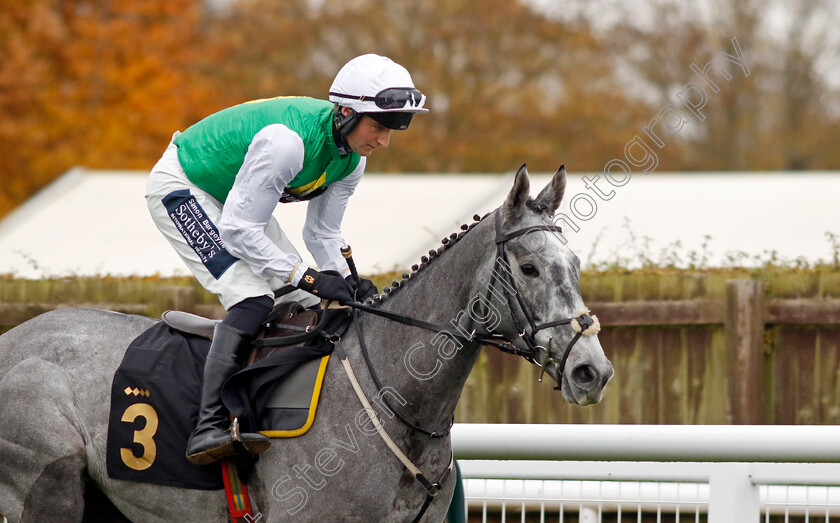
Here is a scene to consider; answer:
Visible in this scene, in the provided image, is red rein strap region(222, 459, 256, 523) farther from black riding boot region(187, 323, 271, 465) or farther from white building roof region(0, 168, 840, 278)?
white building roof region(0, 168, 840, 278)

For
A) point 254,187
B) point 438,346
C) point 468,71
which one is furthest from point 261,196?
point 468,71

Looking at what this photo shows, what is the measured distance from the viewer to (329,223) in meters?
4.46

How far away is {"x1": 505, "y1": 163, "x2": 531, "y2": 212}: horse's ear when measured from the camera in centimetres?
349

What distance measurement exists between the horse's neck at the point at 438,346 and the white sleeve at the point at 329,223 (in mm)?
748

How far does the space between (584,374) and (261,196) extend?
4.49 ft

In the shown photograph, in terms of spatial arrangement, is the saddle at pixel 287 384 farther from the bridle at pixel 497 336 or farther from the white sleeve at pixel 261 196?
the white sleeve at pixel 261 196

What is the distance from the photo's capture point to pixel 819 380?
646 cm

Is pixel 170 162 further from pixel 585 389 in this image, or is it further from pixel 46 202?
pixel 46 202

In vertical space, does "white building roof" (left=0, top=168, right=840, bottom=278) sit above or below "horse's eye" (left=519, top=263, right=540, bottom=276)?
above

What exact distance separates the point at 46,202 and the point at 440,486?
919 centimetres

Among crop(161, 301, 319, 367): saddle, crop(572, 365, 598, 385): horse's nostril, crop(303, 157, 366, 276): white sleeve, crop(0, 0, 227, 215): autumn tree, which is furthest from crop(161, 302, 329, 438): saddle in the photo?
crop(0, 0, 227, 215): autumn tree

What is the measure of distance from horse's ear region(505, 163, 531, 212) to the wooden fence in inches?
123

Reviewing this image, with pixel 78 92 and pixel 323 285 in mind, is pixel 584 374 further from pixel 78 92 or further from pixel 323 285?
pixel 78 92

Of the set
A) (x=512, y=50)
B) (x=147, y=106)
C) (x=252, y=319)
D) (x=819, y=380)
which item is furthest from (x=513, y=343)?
(x=512, y=50)
